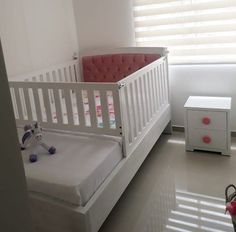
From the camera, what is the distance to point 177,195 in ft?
7.32

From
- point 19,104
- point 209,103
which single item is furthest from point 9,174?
point 209,103

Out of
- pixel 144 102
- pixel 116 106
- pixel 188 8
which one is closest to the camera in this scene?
pixel 116 106

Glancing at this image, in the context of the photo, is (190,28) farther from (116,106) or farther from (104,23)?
(116,106)

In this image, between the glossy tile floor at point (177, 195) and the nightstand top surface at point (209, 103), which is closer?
the glossy tile floor at point (177, 195)

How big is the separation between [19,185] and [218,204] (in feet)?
5.81

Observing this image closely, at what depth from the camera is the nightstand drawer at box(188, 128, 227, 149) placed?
8.98ft

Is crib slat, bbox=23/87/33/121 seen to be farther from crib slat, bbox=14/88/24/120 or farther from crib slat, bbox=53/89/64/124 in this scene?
crib slat, bbox=53/89/64/124

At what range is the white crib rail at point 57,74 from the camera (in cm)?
279

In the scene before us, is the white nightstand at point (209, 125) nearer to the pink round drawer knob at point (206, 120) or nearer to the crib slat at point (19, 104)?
the pink round drawer knob at point (206, 120)

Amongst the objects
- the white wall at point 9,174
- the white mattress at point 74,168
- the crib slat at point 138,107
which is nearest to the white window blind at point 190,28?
the crib slat at point 138,107

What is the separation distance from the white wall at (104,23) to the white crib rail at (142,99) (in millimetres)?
621

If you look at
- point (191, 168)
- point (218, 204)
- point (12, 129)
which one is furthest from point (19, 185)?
point (191, 168)

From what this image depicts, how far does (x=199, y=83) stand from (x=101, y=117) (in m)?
1.41

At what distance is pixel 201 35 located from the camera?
118 inches
